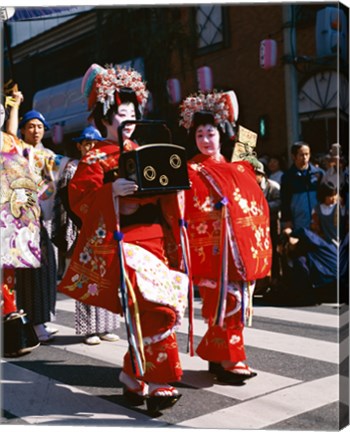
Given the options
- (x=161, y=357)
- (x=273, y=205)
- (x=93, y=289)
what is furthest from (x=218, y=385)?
(x=273, y=205)

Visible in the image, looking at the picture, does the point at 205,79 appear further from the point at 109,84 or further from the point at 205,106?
the point at 109,84

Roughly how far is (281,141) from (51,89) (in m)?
1.01

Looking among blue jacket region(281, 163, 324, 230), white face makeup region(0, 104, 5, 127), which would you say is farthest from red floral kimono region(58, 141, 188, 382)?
blue jacket region(281, 163, 324, 230)

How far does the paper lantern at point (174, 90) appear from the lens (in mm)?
2879

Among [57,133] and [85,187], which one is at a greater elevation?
[57,133]

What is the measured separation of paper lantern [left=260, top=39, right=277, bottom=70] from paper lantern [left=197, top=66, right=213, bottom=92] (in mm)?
237

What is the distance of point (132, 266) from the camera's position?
2637 millimetres

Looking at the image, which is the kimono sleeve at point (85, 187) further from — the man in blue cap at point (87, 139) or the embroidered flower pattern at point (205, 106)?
the embroidered flower pattern at point (205, 106)

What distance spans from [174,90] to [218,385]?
1277 millimetres

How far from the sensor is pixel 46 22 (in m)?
2.98

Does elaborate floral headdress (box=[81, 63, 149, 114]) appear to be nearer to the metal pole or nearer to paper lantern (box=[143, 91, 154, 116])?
paper lantern (box=[143, 91, 154, 116])

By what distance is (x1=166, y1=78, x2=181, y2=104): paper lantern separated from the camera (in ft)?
9.45

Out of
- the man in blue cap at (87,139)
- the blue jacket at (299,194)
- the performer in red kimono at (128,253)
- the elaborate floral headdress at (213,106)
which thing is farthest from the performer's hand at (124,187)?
the blue jacket at (299,194)

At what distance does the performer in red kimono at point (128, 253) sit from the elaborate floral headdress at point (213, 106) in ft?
0.65
